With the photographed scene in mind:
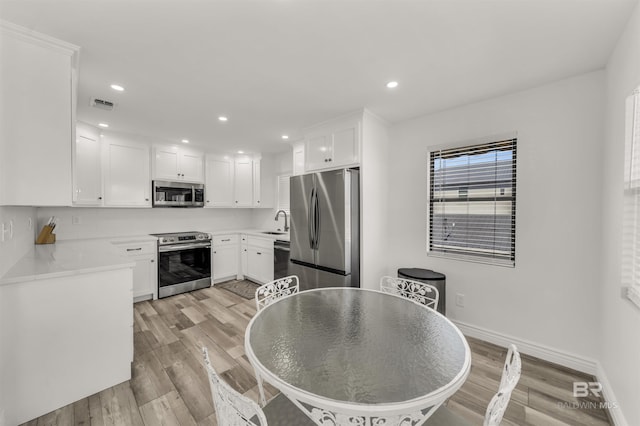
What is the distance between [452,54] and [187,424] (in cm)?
315

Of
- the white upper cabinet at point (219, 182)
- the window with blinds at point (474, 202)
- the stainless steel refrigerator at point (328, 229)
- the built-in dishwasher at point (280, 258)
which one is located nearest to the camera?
the window with blinds at point (474, 202)

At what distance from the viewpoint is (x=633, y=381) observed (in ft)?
4.57

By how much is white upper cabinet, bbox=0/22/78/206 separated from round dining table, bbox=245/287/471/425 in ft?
5.67

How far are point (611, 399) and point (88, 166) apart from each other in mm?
5640

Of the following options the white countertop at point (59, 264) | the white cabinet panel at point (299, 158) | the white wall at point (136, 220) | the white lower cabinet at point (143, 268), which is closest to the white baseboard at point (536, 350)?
the white cabinet panel at point (299, 158)

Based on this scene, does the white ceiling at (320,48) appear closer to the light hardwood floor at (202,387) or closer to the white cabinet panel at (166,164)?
the white cabinet panel at (166,164)

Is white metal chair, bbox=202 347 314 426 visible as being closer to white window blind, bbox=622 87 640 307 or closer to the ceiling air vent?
white window blind, bbox=622 87 640 307

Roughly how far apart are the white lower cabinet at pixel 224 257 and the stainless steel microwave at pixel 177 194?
0.75 meters

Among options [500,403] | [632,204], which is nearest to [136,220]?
[500,403]

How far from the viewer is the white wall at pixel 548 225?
2.04 metres

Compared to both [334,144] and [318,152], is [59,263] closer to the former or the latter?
[318,152]

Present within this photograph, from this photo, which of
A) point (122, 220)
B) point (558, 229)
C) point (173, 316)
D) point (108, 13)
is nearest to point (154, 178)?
point (122, 220)

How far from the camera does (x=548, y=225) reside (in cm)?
221

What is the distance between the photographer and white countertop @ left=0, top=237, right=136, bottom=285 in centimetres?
158
